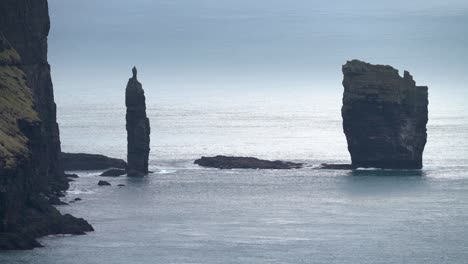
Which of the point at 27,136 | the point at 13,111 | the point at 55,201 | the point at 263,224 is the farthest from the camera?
the point at 55,201

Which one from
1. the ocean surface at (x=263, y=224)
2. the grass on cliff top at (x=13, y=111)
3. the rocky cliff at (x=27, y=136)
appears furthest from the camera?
the ocean surface at (x=263, y=224)

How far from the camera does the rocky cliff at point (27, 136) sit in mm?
146875

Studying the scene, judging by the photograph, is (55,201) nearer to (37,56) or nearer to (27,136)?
(27,136)

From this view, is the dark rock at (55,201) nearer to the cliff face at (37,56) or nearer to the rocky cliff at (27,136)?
the rocky cliff at (27,136)

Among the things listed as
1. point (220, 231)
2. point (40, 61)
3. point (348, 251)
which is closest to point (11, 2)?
point (40, 61)

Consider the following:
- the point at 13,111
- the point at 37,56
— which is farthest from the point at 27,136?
the point at 37,56

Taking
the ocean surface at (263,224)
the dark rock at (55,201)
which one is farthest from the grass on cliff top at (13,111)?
the dark rock at (55,201)

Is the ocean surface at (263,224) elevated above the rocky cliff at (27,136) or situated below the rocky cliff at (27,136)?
below

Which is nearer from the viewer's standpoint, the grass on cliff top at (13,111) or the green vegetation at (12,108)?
the grass on cliff top at (13,111)

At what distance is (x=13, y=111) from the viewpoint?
159750 mm

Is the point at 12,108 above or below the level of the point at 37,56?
below

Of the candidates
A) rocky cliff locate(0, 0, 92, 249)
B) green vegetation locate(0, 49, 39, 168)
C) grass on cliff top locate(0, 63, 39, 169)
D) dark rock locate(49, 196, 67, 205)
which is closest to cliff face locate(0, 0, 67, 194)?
rocky cliff locate(0, 0, 92, 249)

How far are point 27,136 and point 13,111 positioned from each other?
239 cm

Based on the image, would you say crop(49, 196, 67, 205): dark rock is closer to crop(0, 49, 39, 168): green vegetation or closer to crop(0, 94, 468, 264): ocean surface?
crop(0, 94, 468, 264): ocean surface
